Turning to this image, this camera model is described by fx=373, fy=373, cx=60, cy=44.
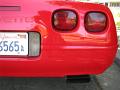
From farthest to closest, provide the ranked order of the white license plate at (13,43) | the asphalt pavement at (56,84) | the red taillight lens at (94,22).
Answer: the asphalt pavement at (56,84)
the red taillight lens at (94,22)
the white license plate at (13,43)

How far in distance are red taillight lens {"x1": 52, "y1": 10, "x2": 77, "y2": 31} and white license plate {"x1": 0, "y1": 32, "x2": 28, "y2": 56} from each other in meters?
0.31

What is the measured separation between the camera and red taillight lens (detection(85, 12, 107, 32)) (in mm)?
3488

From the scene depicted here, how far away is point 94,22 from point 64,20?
28 centimetres

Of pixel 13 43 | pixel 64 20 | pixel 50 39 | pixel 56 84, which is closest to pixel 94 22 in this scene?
pixel 64 20

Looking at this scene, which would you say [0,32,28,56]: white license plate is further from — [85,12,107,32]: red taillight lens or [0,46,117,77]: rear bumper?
[85,12,107,32]: red taillight lens

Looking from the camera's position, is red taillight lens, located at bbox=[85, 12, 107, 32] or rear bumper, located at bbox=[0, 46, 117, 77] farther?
red taillight lens, located at bbox=[85, 12, 107, 32]

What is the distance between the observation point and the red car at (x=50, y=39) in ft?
11.1

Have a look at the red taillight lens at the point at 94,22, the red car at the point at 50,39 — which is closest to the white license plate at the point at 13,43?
the red car at the point at 50,39

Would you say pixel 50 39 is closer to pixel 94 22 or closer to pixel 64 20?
pixel 64 20

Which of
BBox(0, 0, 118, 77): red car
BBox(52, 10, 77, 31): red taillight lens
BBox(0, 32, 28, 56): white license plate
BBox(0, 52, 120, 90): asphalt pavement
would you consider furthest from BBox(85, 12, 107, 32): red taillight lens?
BBox(0, 52, 120, 90): asphalt pavement

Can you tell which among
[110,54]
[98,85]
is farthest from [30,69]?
[98,85]

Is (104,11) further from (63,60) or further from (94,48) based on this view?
(63,60)

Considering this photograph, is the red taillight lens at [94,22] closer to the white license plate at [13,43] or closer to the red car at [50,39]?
the red car at [50,39]

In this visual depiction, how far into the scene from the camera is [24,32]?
3379mm
